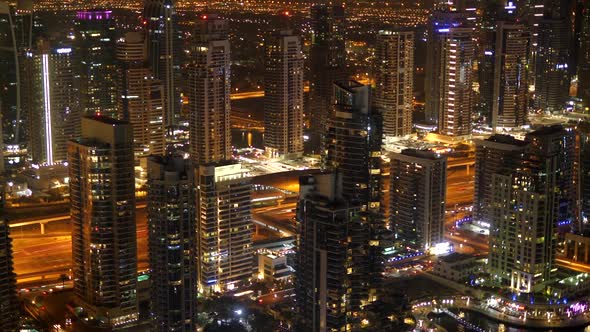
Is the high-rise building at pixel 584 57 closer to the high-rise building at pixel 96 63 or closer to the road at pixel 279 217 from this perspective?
the road at pixel 279 217

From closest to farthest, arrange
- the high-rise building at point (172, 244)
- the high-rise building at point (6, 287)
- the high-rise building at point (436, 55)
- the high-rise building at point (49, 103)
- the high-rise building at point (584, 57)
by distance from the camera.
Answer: the high-rise building at point (172, 244) → the high-rise building at point (6, 287) → the high-rise building at point (49, 103) → the high-rise building at point (436, 55) → the high-rise building at point (584, 57)

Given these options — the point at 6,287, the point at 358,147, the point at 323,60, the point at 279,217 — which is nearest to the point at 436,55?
the point at 323,60

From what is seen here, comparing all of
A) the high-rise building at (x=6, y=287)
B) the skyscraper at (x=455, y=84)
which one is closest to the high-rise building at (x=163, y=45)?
the skyscraper at (x=455, y=84)

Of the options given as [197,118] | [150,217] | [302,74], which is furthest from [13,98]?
[150,217]

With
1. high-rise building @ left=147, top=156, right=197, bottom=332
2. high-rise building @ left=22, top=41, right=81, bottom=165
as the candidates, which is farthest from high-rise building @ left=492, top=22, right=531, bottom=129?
high-rise building @ left=147, top=156, right=197, bottom=332

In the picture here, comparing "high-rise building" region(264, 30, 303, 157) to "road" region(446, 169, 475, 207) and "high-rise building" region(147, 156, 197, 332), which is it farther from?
"high-rise building" region(147, 156, 197, 332)

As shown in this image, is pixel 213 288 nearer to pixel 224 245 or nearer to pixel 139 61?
pixel 224 245
